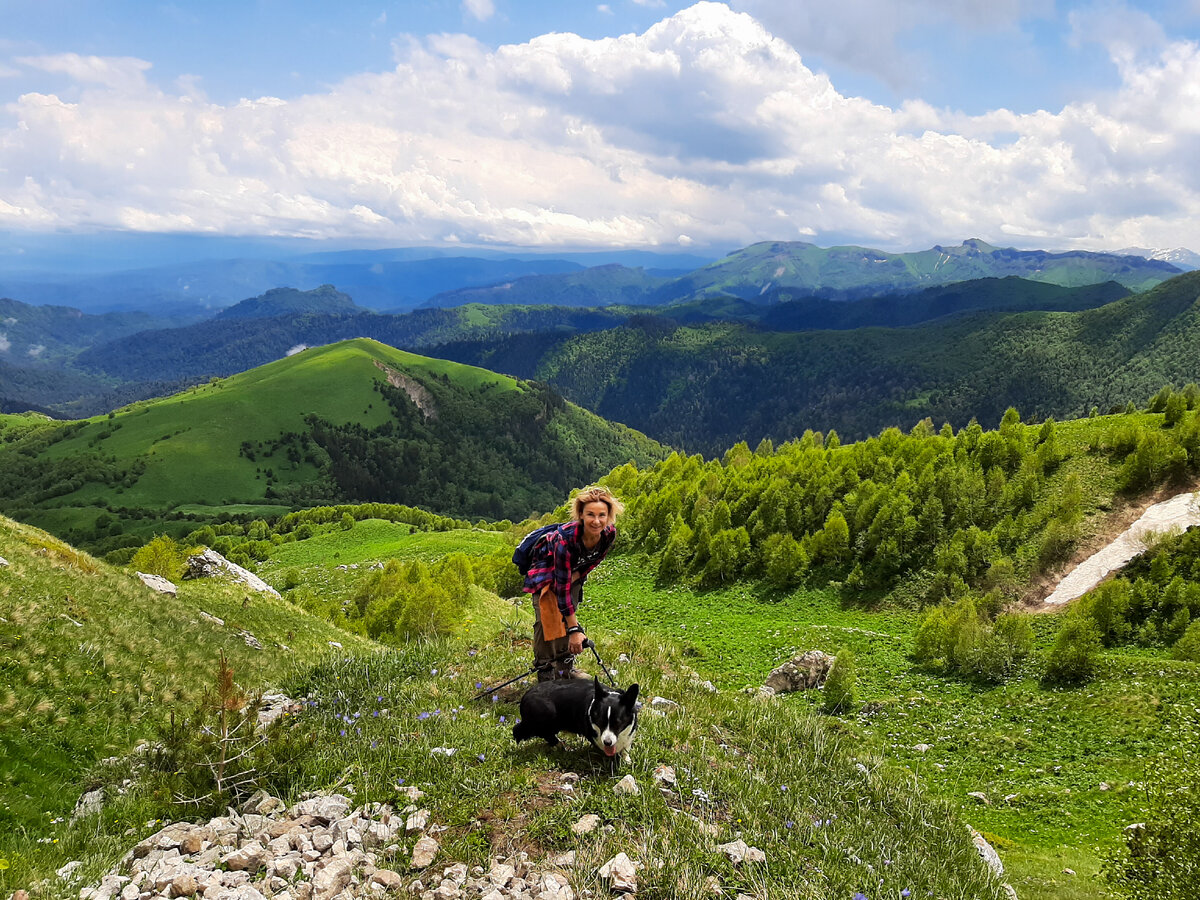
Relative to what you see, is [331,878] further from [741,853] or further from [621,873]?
[741,853]

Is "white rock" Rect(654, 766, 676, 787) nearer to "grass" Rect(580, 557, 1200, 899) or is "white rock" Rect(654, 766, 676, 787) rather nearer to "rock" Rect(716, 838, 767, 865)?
"rock" Rect(716, 838, 767, 865)

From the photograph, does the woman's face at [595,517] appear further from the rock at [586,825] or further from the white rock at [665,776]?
the rock at [586,825]

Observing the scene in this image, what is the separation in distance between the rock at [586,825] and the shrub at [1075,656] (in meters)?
20.5

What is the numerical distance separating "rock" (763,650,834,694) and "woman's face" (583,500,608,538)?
622 inches

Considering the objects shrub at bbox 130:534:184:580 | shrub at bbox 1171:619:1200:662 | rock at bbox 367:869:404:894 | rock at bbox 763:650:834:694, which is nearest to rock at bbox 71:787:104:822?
rock at bbox 367:869:404:894

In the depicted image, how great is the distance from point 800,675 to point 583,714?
16814 mm

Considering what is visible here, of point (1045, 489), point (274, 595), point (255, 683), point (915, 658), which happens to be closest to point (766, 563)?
point (915, 658)

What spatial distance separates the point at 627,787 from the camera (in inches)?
257

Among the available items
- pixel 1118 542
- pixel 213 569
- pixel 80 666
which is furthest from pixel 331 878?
pixel 1118 542

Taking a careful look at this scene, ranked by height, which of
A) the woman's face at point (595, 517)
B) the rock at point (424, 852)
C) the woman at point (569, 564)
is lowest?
the rock at point (424, 852)

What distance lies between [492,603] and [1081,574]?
28899mm

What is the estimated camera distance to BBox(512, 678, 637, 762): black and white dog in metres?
6.66

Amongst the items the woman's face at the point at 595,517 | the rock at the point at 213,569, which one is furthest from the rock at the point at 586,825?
the rock at the point at 213,569

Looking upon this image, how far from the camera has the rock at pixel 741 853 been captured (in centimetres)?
566
